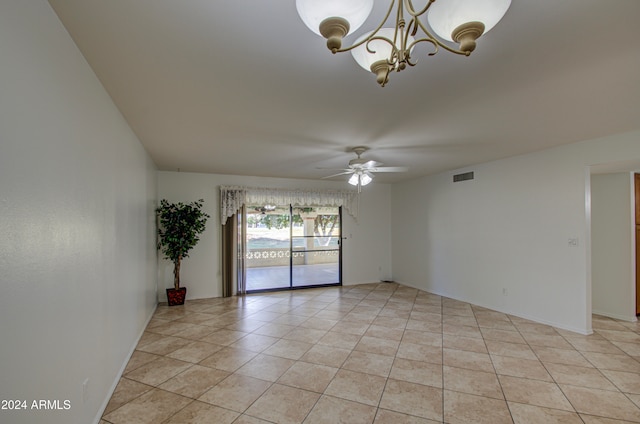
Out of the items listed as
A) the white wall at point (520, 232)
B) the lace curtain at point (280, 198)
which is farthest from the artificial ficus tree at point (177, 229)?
the white wall at point (520, 232)

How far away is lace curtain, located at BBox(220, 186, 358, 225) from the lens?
5750 millimetres

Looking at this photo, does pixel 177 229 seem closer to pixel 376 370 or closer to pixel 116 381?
pixel 116 381

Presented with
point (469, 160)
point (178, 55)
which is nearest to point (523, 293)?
point (469, 160)

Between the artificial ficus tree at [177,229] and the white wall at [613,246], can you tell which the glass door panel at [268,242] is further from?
the white wall at [613,246]

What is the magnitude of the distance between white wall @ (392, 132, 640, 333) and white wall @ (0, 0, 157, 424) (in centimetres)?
506

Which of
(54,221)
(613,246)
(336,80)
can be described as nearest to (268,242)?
(336,80)

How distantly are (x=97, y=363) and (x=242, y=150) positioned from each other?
8.93 feet

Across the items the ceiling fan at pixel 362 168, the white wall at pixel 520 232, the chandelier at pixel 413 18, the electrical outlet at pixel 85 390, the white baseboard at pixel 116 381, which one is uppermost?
the chandelier at pixel 413 18

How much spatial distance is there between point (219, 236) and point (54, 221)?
4444 mm

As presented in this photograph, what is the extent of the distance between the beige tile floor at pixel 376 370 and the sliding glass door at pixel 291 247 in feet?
6.43

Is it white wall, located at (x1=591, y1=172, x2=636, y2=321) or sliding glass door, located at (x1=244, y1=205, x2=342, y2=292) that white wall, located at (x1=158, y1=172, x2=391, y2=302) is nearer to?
sliding glass door, located at (x1=244, y1=205, x2=342, y2=292)

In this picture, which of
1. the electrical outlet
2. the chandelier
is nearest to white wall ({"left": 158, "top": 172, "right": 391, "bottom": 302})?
the electrical outlet

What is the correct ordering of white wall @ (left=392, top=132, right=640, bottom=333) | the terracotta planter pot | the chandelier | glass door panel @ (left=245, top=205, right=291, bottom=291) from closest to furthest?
the chandelier
white wall @ (left=392, top=132, right=640, bottom=333)
the terracotta planter pot
glass door panel @ (left=245, top=205, right=291, bottom=291)

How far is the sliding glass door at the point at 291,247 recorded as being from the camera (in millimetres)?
6305
